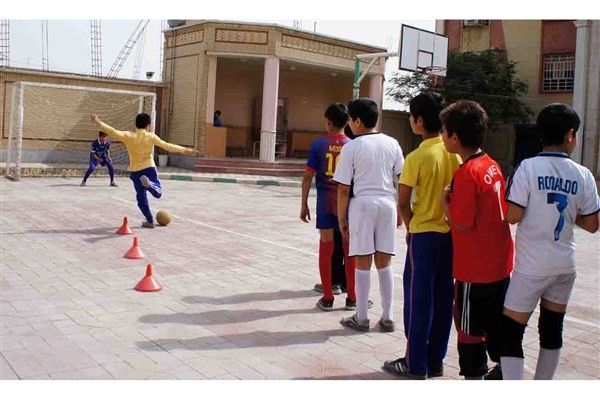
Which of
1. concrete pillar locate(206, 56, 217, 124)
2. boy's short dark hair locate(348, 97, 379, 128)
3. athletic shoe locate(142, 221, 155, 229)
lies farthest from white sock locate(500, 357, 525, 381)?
concrete pillar locate(206, 56, 217, 124)

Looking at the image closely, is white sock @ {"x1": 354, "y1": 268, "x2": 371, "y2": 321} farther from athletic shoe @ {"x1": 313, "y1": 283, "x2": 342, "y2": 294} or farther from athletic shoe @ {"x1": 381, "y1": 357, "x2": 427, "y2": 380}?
athletic shoe @ {"x1": 313, "y1": 283, "x2": 342, "y2": 294}

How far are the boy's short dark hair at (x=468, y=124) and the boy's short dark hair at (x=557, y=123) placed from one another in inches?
14.2

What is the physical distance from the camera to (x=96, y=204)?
13.1m

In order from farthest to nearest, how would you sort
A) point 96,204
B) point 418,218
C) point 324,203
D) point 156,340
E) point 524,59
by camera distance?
point 524,59 → point 96,204 → point 324,203 → point 156,340 → point 418,218

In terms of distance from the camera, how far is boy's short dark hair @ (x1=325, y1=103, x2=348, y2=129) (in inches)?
231

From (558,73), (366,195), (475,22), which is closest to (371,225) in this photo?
(366,195)

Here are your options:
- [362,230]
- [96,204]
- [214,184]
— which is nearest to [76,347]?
[362,230]

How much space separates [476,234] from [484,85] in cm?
2425

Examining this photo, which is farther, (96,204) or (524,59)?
(524,59)

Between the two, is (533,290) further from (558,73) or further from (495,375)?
(558,73)

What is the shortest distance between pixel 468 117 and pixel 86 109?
862 inches

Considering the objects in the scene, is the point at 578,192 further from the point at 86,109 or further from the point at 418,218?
the point at 86,109

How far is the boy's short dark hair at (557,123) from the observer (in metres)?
3.52

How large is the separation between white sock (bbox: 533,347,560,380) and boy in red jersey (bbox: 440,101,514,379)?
277 mm
